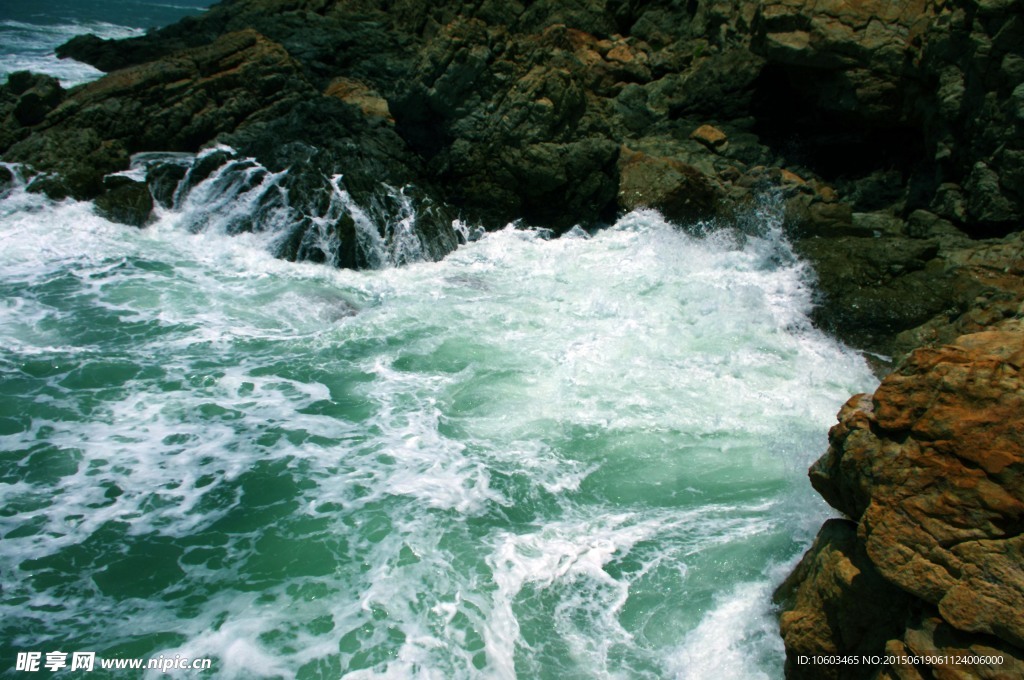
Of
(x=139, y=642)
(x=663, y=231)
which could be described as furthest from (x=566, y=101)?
(x=139, y=642)

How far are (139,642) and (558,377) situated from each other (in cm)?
544

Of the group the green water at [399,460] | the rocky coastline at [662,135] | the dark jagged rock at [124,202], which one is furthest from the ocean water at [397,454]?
the rocky coastline at [662,135]

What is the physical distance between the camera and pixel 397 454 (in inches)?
301

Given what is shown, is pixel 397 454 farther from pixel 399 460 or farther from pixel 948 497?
pixel 948 497

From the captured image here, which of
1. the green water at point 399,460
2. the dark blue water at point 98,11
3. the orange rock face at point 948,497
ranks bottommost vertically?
the green water at point 399,460

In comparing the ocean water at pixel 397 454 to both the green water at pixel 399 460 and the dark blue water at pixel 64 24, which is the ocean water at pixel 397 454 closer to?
the green water at pixel 399 460

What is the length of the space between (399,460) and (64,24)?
97.1ft

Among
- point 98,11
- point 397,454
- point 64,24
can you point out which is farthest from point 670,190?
point 98,11

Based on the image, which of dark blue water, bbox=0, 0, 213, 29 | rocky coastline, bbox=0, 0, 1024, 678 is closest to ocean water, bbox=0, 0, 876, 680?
rocky coastline, bbox=0, 0, 1024, 678

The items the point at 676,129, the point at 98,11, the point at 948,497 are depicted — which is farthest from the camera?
the point at 98,11

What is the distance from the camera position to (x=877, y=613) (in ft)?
14.3

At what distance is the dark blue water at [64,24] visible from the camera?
851 inches

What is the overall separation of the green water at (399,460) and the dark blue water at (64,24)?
486 inches

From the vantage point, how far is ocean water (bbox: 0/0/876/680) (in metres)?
5.61
